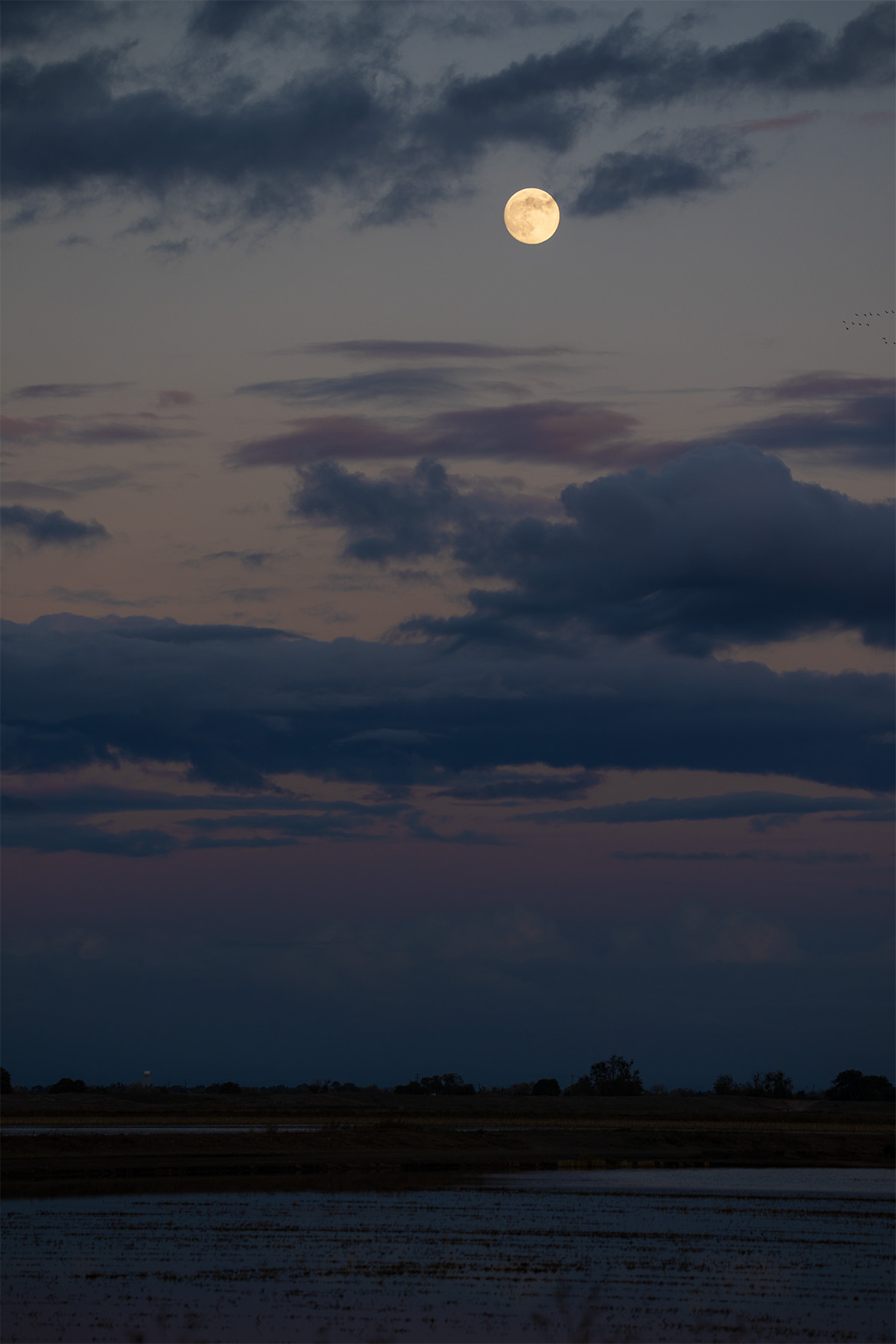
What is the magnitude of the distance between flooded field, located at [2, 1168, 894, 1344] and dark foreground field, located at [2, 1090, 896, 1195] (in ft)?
37.5

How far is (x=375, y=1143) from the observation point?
296ft

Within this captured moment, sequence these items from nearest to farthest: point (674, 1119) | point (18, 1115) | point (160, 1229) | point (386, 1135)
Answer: point (160, 1229), point (386, 1135), point (18, 1115), point (674, 1119)

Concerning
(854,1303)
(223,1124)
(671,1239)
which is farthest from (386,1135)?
(854,1303)

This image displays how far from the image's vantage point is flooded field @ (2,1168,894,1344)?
33.0m

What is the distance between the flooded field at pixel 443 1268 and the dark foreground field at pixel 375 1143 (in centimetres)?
1142

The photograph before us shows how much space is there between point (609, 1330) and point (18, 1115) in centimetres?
11621

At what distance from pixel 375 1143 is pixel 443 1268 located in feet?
167

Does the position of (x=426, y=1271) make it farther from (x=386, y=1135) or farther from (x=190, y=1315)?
(x=386, y=1135)

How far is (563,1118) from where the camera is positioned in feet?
464

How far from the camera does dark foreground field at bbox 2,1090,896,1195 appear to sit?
72.3 m

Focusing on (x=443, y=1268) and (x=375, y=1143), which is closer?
(x=443, y=1268)

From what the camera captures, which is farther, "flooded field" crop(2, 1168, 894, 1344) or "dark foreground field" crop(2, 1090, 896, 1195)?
"dark foreground field" crop(2, 1090, 896, 1195)

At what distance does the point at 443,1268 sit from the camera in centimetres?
4144

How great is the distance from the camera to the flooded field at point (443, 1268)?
3297 cm
